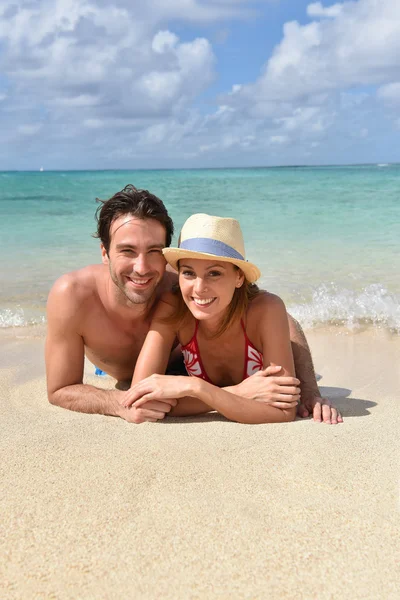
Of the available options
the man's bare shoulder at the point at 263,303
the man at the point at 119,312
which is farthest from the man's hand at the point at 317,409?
the man's bare shoulder at the point at 263,303

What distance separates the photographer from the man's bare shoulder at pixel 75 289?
4.15 m

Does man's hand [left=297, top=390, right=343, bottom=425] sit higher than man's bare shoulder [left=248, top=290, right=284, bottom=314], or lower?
lower

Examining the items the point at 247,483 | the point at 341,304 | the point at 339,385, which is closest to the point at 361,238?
the point at 341,304

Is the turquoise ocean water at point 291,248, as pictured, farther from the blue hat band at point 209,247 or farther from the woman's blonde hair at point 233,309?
the blue hat band at point 209,247

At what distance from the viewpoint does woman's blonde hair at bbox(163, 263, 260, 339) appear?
4.02 metres

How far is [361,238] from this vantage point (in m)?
13.9

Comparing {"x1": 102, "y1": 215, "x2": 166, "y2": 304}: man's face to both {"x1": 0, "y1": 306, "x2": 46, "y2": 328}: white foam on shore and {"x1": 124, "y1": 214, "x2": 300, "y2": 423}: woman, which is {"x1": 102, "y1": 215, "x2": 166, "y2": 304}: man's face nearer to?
{"x1": 124, "y1": 214, "x2": 300, "y2": 423}: woman

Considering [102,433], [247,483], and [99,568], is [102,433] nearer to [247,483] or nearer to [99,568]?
[247,483]

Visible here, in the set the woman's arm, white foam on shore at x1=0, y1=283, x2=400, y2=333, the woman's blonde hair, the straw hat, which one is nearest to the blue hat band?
the straw hat

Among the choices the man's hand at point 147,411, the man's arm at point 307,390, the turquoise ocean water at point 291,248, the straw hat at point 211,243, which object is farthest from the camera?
the turquoise ocean water at point 291,248

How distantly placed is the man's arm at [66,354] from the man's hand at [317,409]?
119 centimetres

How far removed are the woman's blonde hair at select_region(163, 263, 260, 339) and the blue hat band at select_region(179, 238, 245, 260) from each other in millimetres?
358

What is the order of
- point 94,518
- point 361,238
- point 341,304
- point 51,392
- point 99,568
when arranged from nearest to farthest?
point 99,568 < point 94,518 < point 51,392 < point 341,304 < point 361,238

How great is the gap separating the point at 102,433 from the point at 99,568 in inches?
48.7
